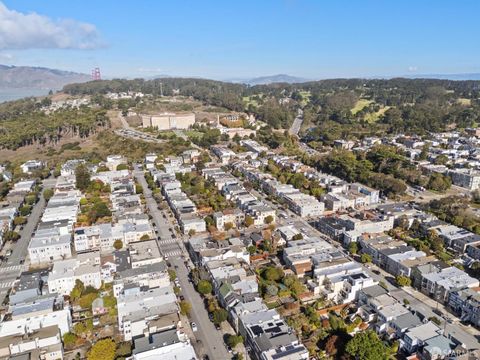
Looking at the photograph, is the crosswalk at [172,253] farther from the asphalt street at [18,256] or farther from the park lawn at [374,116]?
the park lawn at [374,116]

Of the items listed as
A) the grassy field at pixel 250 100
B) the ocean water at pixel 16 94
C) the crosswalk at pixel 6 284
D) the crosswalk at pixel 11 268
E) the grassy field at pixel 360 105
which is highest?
the ocean water at pixel 16 94

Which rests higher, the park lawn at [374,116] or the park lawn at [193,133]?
the park lawn at [374,116]

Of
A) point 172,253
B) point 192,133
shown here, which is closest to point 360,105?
point 192,133

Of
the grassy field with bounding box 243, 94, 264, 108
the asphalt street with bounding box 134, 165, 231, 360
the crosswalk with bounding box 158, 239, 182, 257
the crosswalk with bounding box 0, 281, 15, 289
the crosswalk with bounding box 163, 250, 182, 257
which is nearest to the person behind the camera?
the asphalt street with bounding box 134, 165, 231, 360

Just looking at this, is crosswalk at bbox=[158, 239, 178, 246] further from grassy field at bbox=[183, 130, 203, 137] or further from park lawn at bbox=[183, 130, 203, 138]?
grassy field at bbox=[183, 130, 203, 137]

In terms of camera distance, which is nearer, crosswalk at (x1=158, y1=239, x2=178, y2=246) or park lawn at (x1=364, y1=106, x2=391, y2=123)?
crosswalk at (x1=158, y1=239, x2=178, y2=246)

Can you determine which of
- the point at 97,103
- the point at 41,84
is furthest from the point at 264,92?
the point at 41,84

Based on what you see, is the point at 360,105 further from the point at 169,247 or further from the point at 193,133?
the point at 169,247

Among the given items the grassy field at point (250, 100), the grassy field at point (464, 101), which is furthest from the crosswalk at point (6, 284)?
the grassy field at point (464, 101)

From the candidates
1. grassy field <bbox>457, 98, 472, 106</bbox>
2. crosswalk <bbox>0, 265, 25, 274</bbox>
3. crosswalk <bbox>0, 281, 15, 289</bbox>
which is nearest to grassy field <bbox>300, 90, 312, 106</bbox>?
grassy field <bbox>457, 98, 472, 106</bbox>
